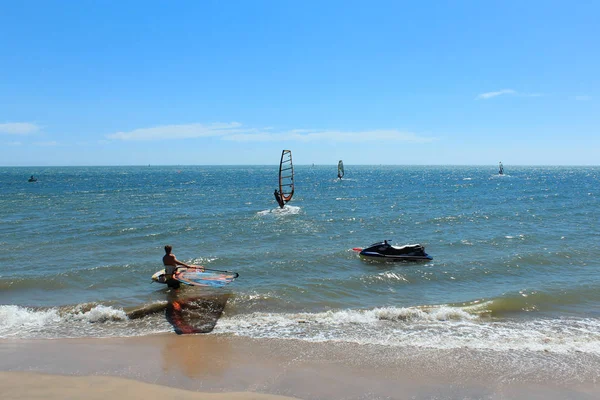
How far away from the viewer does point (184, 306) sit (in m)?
14.2

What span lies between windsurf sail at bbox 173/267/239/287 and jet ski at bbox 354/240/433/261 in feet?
24.7

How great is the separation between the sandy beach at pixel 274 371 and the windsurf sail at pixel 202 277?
3866 millimetres

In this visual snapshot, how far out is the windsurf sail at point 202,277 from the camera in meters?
15.2

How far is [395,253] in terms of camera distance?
21.4 meters

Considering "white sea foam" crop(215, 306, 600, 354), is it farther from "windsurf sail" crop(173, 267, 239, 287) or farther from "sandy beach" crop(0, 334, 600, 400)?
"windsurf sail" crop(173, 267, 239, 287)

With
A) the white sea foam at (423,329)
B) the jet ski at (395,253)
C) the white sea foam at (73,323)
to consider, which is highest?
the jet ski at (395,253)

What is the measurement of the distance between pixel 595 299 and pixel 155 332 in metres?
14.6

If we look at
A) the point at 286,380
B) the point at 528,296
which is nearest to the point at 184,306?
the point at 286,380

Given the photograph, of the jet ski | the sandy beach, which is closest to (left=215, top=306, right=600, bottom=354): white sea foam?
the sandy beach

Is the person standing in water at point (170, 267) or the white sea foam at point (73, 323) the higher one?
the person standing in water at point (170, 267)

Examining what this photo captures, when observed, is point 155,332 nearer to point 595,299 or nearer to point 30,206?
point 595,299

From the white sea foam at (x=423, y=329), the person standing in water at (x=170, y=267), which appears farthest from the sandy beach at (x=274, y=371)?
the person standing in water at (x=170, y=267)

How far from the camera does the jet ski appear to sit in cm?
2109

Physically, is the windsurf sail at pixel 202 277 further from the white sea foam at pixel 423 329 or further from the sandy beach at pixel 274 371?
the sandy beach at pixel 274 371
